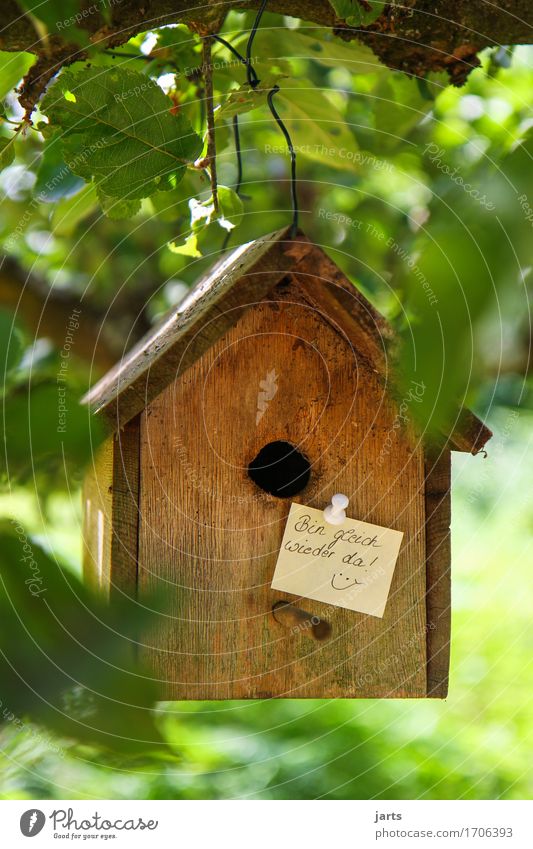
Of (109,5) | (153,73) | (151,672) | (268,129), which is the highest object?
(268,129)

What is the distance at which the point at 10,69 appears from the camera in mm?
993

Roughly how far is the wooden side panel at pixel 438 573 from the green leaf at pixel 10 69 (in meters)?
0.67

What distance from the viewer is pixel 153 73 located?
4.86ft

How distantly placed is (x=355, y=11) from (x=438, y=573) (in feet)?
2.28

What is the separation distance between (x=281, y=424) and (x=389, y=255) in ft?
3.90

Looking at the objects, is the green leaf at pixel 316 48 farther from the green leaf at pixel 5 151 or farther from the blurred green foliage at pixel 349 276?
the green leaf at pixel 5 151

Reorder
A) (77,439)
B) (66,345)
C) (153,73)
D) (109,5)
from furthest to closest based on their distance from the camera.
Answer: (66,345) → (153,73) → (109,5) → (77,439)

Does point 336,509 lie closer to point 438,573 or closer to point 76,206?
point 438,573

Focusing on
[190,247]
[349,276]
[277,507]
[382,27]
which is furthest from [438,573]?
[349,276]

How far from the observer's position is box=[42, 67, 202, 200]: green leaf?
3.20 feet

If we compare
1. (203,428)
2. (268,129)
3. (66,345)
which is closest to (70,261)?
(66,345)

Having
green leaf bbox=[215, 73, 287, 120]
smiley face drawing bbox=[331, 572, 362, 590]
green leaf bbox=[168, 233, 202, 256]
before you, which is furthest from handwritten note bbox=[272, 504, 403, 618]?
green leaf bbox=[215, 73, 287, 120]

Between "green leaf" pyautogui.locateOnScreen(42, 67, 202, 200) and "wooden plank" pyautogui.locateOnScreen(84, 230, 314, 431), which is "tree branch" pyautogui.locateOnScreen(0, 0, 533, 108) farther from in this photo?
"wooden plank" pyautogui.locateOnScreen(84, 230, 314, 431)

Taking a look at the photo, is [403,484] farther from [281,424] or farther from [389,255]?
[389,255]
